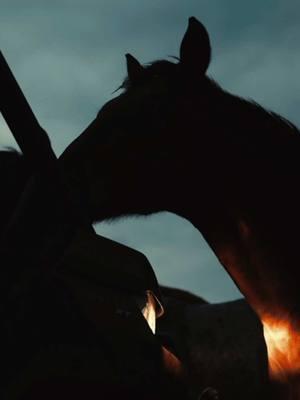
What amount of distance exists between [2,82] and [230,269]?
2.91m

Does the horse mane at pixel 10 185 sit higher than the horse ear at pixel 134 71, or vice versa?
the horse ear at pixel 134 71

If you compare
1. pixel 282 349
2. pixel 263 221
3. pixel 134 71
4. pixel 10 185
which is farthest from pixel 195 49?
pixel 10 185

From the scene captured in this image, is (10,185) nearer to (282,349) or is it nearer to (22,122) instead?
(22,122)

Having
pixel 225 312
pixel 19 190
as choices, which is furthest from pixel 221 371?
pixel 19 190

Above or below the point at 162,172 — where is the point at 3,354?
below

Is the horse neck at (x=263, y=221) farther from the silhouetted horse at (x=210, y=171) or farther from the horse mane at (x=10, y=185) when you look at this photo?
the horse mane at (x=10, y=185)

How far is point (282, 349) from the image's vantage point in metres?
3.79

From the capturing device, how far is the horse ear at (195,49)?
4.00 meters

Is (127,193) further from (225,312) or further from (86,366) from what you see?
(225,312)

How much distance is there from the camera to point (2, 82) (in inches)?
51.3

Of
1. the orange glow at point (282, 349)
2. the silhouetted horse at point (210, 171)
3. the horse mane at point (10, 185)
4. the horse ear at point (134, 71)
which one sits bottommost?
the orange glow at point (282, 349)

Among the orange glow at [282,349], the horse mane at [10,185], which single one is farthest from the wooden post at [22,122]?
the orange glow at [282,349]

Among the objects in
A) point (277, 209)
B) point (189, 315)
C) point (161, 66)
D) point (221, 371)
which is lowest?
point (221, 371)

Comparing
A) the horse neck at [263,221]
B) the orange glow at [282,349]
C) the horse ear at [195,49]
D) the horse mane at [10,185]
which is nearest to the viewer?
the horse mane at [10,185]
